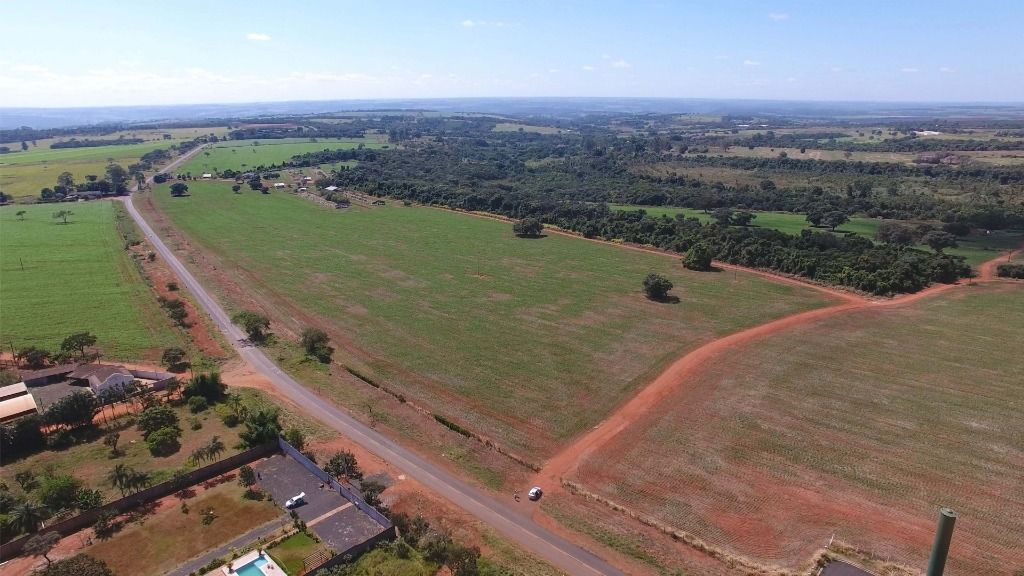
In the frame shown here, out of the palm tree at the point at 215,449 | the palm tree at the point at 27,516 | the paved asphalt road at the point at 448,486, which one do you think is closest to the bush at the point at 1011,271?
the paved asphalt road at the point at 448,486

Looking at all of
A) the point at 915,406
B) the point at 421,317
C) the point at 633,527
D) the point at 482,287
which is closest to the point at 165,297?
the point at 421,317

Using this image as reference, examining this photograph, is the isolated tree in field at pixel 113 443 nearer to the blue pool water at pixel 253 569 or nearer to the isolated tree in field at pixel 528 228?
the blue pool water at pixel 253 569

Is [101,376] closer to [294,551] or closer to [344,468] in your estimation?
[344,468]

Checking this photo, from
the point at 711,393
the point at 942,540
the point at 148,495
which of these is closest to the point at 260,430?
the point at 148,495

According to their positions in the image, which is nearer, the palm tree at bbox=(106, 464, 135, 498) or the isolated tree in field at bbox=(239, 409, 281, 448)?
the palm tree at bbox=(106, 464, 135, 498)

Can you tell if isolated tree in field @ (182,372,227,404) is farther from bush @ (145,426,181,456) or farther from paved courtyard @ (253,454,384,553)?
paved courtyard @ (253,454,384,553)

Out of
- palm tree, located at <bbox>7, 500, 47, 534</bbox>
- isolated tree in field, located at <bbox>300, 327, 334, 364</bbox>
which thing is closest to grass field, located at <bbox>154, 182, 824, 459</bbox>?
isolated tree in field, located at <bbox>300, 327, 334, 364</bbox>

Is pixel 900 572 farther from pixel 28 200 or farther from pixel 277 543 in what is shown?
pixel 28 200
